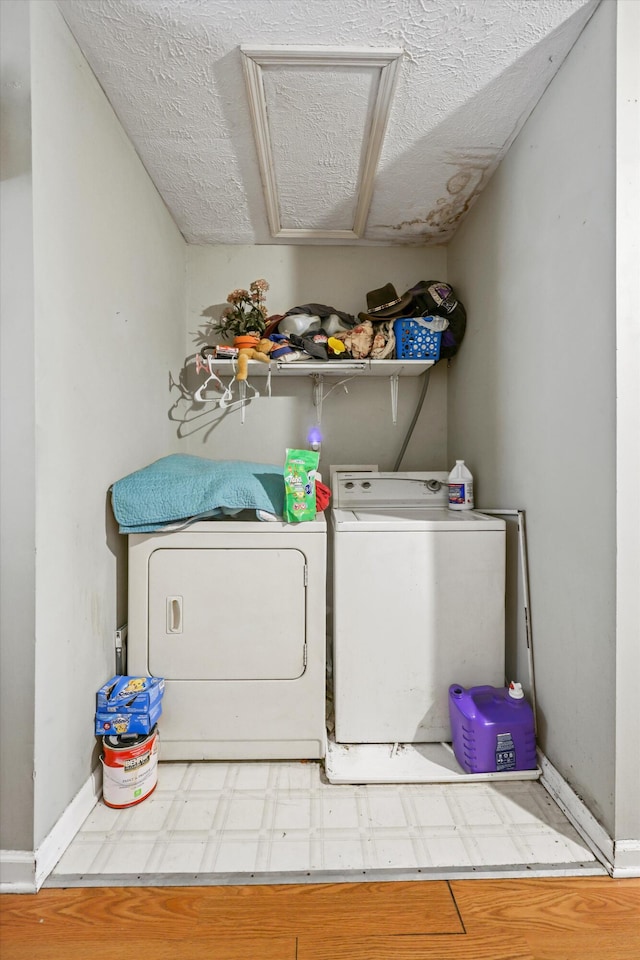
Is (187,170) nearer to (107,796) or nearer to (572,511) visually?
(572,511)

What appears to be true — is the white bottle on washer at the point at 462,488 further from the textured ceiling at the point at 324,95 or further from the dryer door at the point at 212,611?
the textured ceiling at the point at 324,95

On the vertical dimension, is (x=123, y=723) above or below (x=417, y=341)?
below

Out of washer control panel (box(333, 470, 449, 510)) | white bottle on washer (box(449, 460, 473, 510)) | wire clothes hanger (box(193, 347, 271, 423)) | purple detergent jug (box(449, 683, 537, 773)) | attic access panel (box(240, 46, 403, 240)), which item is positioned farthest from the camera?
wire clothes hanger (box(193, 347, 271, 423))

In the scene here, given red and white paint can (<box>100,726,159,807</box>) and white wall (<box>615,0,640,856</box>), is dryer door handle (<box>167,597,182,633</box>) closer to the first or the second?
red and white paint can (<box>100,726,159,807</box>)

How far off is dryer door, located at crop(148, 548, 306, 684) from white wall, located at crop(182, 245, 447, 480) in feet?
3.51

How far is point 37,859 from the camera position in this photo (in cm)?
117

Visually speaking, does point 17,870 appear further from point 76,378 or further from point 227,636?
point 76,378

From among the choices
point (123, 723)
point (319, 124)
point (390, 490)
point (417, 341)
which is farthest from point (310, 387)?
point (123, 723)

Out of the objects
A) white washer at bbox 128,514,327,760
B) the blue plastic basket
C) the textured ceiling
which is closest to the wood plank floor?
white washer at bbox 128,514,327,760

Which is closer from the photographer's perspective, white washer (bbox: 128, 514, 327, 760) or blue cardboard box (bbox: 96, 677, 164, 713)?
blue cardboard box (bbox: 96, 677, 164, 713)

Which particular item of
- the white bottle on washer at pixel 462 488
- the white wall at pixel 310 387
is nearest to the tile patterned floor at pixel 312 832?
the white bottle on washer at pixel 462 488

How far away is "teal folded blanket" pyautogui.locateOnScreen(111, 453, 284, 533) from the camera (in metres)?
1.57

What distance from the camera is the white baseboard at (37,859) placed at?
1.16 metres

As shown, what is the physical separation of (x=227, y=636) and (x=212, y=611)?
10cm
